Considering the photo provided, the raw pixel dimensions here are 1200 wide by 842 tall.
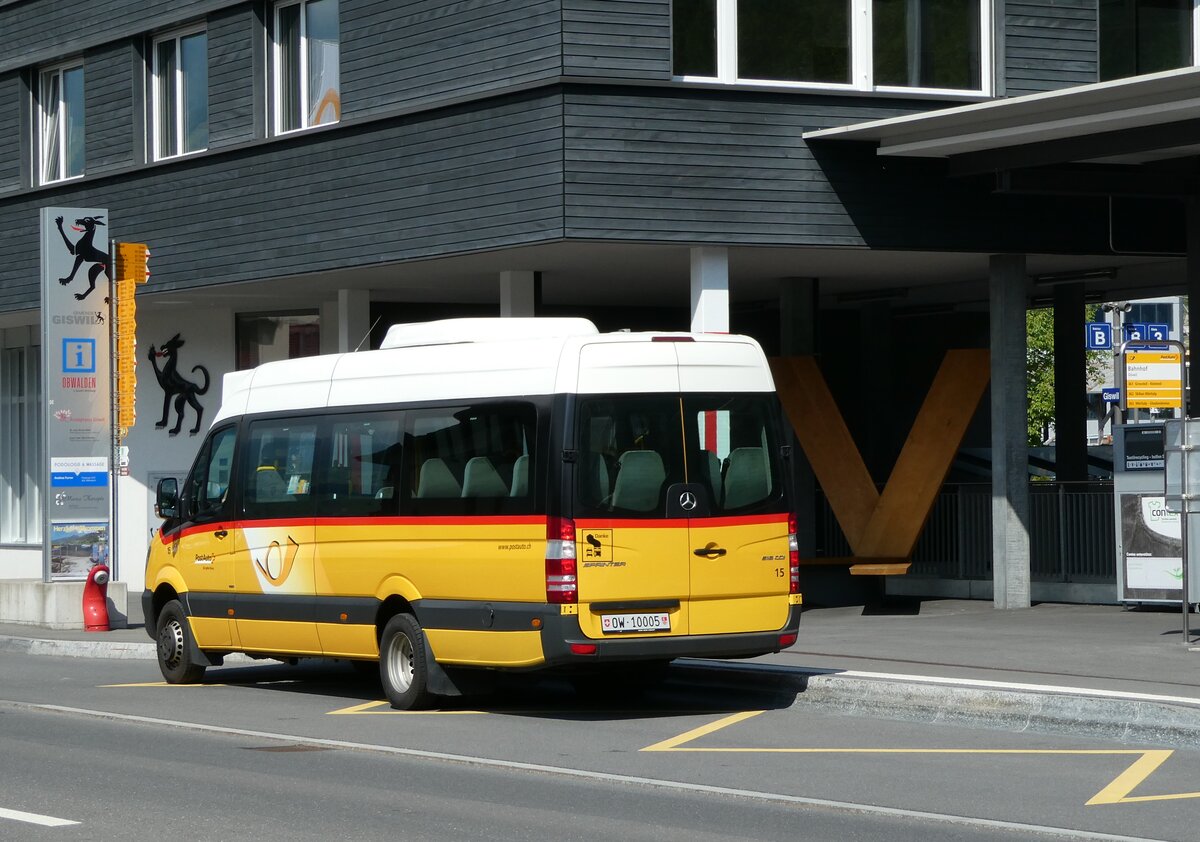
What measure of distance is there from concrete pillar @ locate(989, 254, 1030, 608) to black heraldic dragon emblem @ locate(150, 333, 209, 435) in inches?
453

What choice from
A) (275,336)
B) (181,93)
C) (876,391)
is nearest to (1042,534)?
(876,391)

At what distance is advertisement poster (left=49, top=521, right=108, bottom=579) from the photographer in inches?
830

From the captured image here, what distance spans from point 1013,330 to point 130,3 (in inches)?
494

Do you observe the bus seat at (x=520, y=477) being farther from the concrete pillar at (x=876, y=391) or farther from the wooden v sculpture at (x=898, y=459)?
the concrete pillar at (x=876, y=391)

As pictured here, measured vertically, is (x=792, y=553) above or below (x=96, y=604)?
above

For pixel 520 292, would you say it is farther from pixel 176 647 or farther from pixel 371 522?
pixel 371 522

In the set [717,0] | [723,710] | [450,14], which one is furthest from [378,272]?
[723,710]

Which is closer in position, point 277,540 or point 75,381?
point 277,540

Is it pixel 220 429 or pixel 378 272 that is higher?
pixel 378 272

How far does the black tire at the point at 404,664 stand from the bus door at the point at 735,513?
77.9 inches

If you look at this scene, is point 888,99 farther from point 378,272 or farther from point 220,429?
point 220,429

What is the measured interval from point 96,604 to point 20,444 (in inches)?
448

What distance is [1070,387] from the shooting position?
84.4ft

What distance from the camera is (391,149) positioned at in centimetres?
2028
